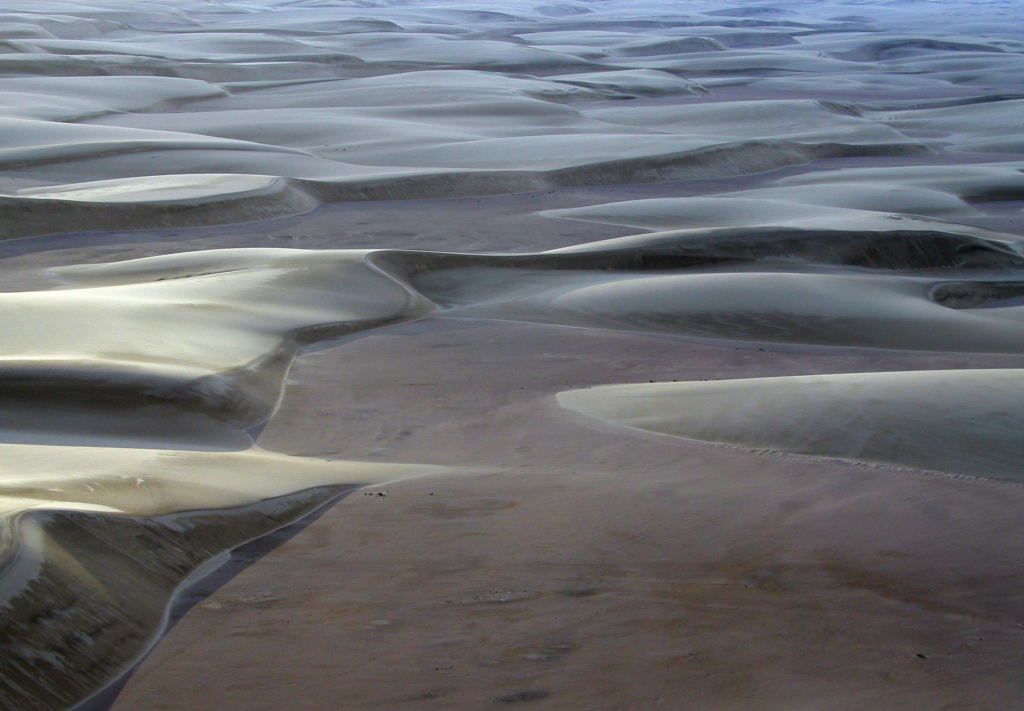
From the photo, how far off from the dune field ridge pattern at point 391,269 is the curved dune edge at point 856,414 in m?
0.01

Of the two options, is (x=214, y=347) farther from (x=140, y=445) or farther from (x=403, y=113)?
(x=403, y=113)

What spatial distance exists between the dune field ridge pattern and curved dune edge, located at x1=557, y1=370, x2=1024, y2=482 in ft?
0.04

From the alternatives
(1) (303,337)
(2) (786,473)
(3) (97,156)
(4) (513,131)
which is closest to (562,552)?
(2) (786,473)

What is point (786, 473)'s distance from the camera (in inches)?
126

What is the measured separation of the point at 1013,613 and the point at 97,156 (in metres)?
7.36

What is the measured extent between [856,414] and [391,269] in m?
2.51

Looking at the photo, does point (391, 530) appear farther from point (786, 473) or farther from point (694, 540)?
point (786, 473)

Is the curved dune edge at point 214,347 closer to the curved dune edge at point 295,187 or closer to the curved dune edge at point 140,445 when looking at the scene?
the curved dune edge at point 140,445

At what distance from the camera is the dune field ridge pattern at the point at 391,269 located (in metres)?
2.66

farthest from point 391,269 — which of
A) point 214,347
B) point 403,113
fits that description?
point 403,113

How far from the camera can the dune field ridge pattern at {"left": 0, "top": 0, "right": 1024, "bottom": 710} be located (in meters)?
2.66

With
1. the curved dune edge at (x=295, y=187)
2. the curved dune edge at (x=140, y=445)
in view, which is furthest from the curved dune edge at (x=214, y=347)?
the curved dune edge at (x=295, y=187)

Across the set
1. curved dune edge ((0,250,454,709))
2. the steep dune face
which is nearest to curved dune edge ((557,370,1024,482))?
curved dune edge ((0,250,454,709))

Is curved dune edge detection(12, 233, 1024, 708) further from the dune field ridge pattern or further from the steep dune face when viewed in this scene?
the steep dune face
